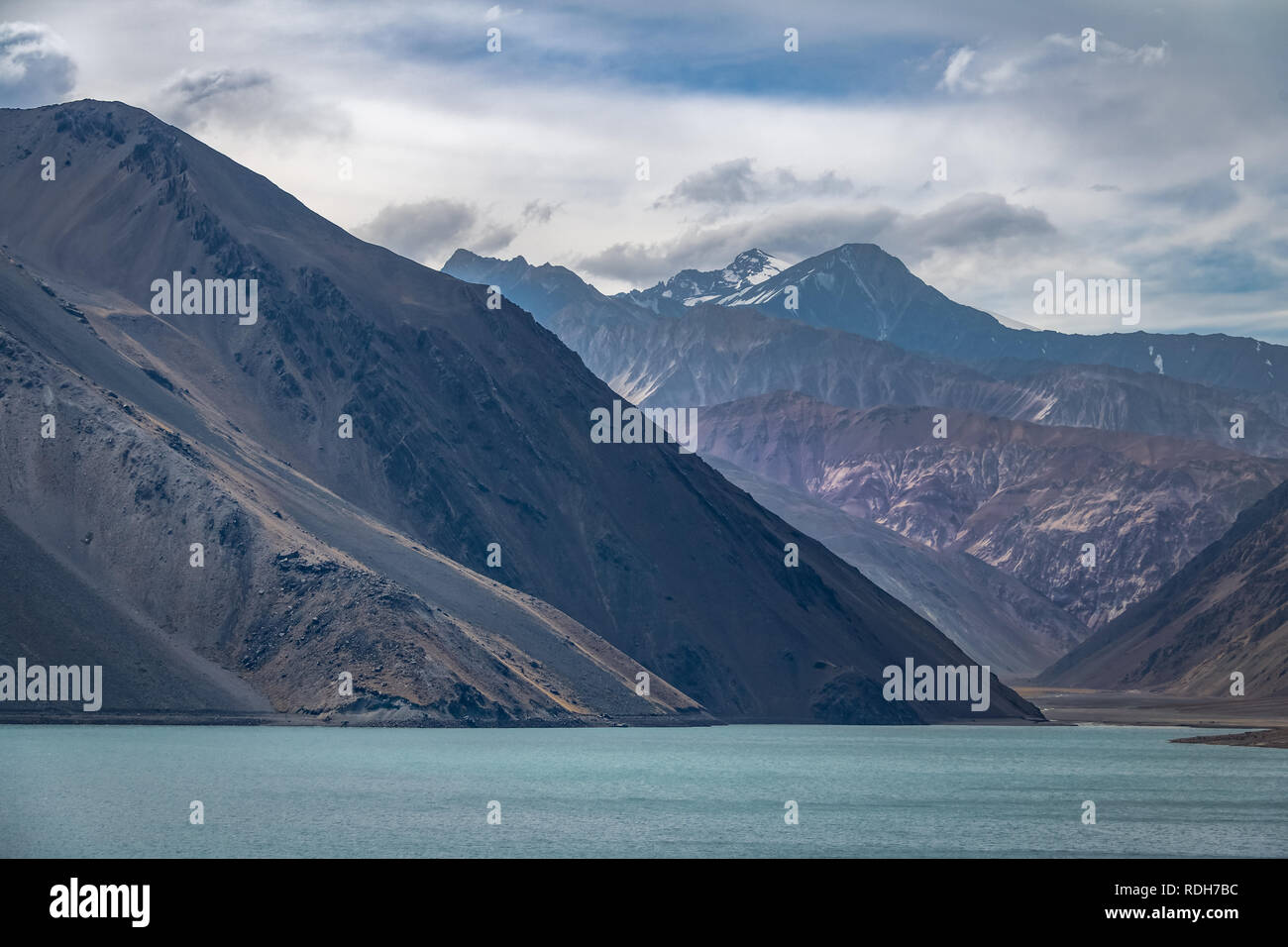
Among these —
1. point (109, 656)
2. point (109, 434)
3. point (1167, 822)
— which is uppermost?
point (109, 434)

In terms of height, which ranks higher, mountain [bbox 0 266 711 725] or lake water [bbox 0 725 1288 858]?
mountain [bbox 0 266 711 725]

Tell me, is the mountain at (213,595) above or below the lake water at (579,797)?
above

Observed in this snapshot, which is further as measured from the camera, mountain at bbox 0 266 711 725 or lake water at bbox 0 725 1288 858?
mountain at bbox 0 266 711 725

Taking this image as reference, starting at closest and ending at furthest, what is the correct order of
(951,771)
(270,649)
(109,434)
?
(951,771) < (270,649) < (109,434)

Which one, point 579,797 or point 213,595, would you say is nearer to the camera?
point 579,797

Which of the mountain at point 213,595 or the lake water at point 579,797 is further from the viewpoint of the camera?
the mountain at point 213,595

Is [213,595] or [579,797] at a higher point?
[213,595]
